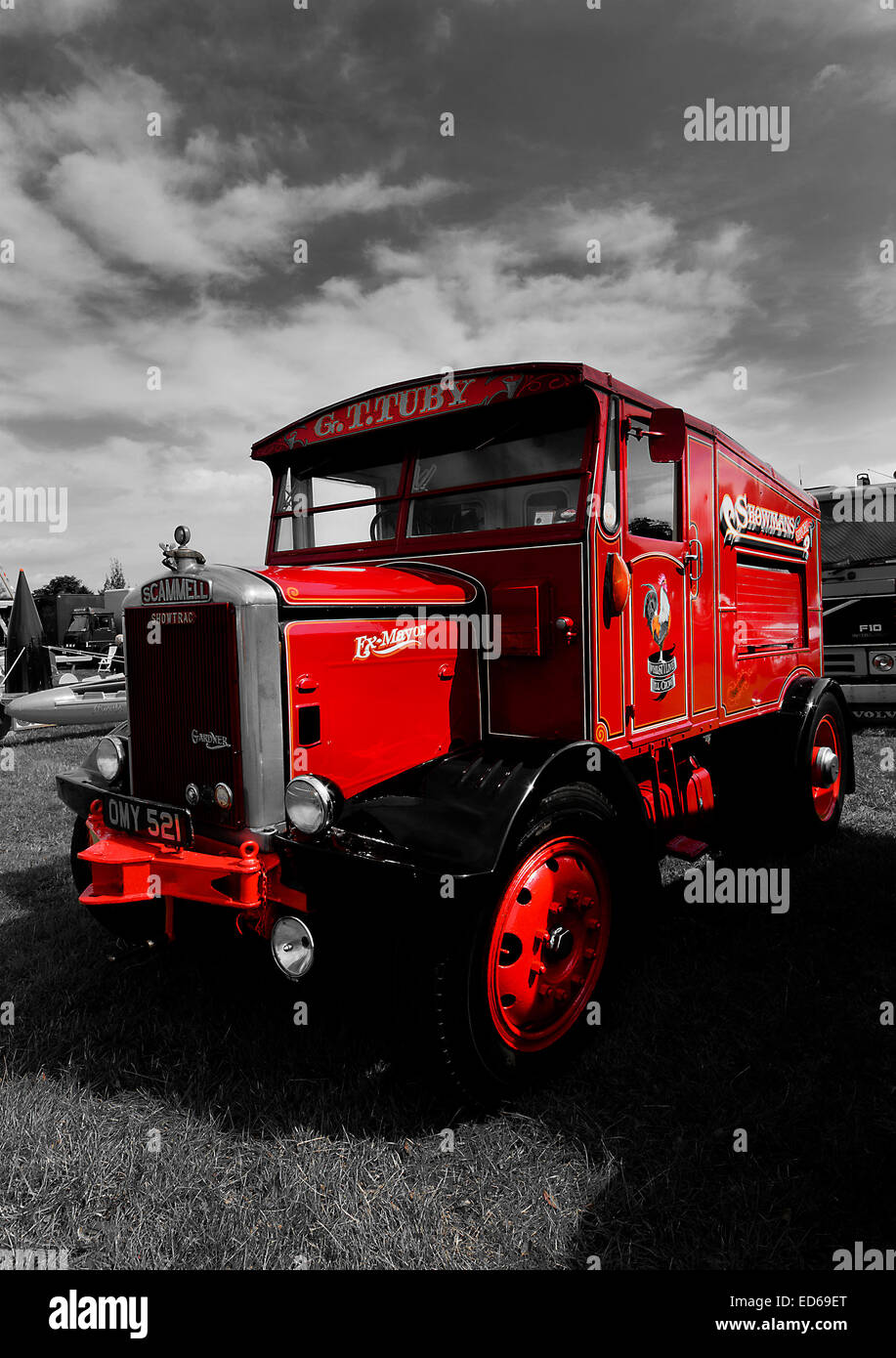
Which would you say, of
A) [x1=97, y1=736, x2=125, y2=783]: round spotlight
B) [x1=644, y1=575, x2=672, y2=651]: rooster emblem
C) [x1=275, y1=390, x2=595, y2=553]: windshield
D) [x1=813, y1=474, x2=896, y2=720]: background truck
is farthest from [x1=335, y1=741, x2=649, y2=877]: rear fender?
[x1=813, y1=474, x2=896, y2=720]: background truck

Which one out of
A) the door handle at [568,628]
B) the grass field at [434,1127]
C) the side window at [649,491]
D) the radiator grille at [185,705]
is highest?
the side window at [649,491]

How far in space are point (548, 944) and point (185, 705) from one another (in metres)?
1.73

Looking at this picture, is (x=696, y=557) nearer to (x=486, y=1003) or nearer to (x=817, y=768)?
(x=817, y=768)

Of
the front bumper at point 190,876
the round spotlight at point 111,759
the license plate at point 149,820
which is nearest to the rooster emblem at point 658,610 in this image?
the front bumper at point 190,876

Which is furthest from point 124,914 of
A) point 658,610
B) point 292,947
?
Answer: point 658,610

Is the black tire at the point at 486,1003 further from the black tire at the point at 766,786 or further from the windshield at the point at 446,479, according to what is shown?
the black tire at the point at 766,786

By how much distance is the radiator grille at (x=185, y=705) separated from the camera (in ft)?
9.96

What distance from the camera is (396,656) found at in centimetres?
337

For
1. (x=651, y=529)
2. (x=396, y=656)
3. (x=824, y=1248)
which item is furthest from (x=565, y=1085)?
(x=651, y=529)

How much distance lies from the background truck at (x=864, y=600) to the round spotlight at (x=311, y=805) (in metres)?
8.71

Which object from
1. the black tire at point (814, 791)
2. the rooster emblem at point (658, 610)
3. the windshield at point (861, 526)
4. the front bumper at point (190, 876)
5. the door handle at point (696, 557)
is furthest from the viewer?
the windshield at point (861, 526)

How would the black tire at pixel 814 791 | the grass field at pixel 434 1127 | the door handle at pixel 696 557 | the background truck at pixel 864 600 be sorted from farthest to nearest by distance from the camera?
the background truck at pixel 864 600
the black tire at pixel 814 791
the door handle at pixel 696 557
the grass field at pixel 434 1127

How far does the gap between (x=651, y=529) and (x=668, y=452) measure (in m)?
0.49
